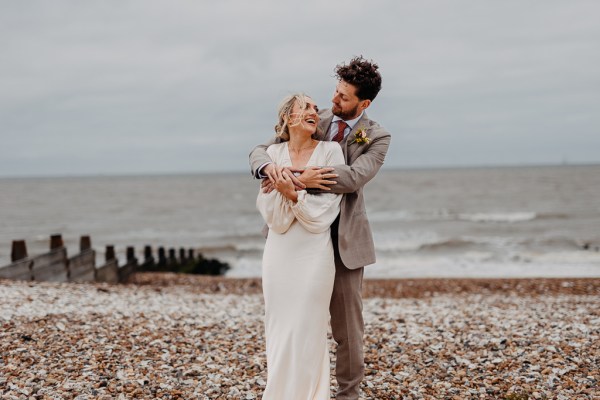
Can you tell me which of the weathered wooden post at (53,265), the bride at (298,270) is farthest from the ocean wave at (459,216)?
the bride at (298,270)

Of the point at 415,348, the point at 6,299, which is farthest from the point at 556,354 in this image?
the point at 6,299

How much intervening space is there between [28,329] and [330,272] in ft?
15.2

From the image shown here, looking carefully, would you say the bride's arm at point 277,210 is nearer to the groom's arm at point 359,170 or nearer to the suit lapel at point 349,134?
the groom's arm at point 359,170

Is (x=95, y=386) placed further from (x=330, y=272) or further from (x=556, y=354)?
(x=556, y=354)

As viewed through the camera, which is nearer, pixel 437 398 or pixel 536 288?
pixel 437 398

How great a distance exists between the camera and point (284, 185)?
12.4ft

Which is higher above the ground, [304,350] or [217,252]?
[304,350]

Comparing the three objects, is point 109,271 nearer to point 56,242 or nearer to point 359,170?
point 56,242

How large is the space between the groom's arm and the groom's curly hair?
0.34 m

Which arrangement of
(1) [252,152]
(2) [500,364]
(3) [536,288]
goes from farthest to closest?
(3) [536,288] → (2) [500,364] → (1) [252,152]

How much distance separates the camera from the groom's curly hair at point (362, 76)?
394 cm

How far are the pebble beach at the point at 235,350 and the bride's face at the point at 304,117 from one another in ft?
8.56

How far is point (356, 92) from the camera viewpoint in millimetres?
4020

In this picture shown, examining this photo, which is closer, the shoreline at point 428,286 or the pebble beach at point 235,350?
the pebble beach at point 235,350
